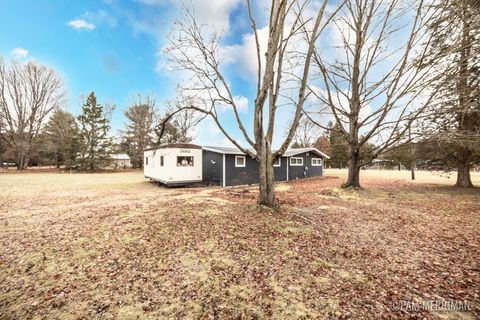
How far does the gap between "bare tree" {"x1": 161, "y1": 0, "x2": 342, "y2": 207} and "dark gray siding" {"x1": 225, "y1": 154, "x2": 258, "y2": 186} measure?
823 cm

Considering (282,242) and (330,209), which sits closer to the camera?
(282,242)

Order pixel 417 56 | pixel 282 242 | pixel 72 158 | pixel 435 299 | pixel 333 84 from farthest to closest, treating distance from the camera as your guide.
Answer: pixel 72 158 → pixel 333 84 → pixel 417 56 → pixel 282 242 → pixel 435 299

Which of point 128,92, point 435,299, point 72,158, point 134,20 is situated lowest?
point 435,299

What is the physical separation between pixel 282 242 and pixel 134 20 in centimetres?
1196

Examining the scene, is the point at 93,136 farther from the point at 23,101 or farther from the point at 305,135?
the point at 305,135

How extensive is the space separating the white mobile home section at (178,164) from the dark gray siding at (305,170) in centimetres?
1007

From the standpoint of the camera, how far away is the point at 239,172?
54.7 feet

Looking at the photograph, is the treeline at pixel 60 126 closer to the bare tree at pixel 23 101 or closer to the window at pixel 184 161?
the bare tree at pixel 23 101

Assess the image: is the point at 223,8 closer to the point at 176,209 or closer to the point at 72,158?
the point at 176,209

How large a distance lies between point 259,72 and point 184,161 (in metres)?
9.66

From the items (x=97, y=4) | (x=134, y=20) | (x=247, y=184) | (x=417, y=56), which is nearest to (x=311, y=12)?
(x=417, y=56)

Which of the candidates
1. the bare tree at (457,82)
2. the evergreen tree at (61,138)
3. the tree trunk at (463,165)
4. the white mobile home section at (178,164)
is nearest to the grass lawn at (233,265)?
the bare tree at (457,82)

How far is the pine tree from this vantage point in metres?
30.6

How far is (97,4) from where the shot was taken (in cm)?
930
